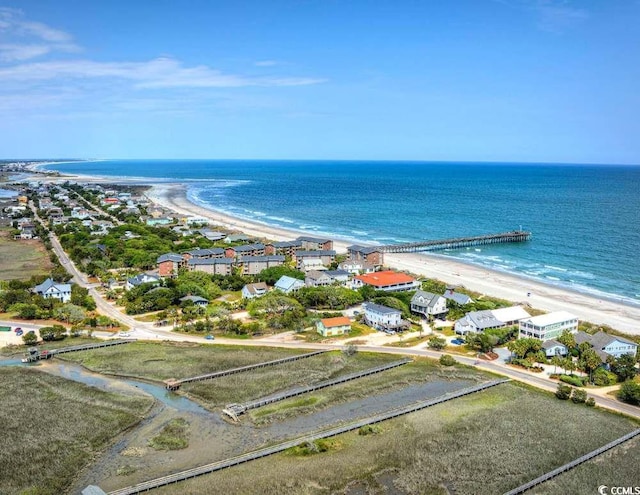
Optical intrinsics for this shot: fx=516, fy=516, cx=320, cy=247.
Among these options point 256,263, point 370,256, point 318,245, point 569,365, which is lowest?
point 569,365

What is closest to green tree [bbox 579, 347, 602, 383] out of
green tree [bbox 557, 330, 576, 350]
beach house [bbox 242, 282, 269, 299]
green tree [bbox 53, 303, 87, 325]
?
green tree [bbox 557, 330, 576, 350]

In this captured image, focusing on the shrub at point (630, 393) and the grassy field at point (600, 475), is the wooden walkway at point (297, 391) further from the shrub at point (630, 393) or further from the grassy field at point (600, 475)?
the grassy field at point (600, 475)

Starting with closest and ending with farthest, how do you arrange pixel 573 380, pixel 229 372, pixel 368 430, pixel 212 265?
pixel 368 430, pixel 573 380, pixel 229 372, pixel 212 265

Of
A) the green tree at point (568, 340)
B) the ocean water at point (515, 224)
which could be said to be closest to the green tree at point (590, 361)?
the green tree at point (568, 340)

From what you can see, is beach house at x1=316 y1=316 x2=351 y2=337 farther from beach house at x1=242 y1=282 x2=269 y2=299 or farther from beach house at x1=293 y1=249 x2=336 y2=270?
beach house at x1=293 y1=249 x2=336 y2=270

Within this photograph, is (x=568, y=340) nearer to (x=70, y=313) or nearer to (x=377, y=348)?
(x=377, y=348)

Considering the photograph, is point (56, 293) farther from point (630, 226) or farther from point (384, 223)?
point (630, 226)

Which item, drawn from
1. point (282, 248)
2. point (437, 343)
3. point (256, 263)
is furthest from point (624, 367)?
point (282, 248)
